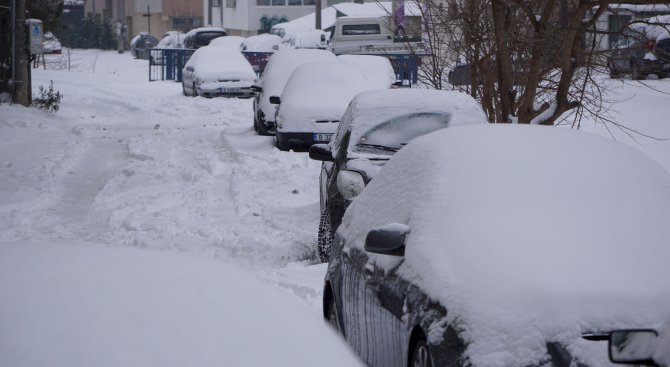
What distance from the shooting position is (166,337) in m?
3.16

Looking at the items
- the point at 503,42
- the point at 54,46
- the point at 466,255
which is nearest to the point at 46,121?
the point at 503,42

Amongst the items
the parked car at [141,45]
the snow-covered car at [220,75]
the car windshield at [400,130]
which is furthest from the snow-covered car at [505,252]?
the parked car at [141,45]

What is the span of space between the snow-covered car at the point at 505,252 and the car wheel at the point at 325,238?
12.1 ft

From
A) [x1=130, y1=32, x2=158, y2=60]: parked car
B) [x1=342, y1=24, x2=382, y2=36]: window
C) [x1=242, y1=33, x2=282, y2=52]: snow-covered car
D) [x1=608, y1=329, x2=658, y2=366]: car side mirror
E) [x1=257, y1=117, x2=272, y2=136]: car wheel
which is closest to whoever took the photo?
[x1=608, y1=329, x2=658, y2=366]: car side mirror

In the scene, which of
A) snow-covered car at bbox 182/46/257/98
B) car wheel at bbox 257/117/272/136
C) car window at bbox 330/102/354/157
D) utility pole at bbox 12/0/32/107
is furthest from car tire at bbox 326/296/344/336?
snow-covered car at bbox 182/46/257/98

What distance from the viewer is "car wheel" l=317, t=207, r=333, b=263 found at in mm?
10498

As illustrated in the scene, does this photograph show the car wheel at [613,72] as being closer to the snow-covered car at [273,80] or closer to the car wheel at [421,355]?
the car wheel at [421,355]

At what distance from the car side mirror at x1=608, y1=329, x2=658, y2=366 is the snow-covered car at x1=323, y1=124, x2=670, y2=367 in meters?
0.74

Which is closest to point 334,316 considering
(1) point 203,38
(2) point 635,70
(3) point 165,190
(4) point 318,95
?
(2) point 635,70

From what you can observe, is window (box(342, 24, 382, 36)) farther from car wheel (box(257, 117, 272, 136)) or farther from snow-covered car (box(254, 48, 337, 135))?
car wheel (box(257, 117, 272, 136))

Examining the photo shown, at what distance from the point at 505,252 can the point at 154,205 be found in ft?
30.0

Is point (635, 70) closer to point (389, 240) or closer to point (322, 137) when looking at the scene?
point (322, 137)

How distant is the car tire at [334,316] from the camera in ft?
22.2

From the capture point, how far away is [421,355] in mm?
5109
